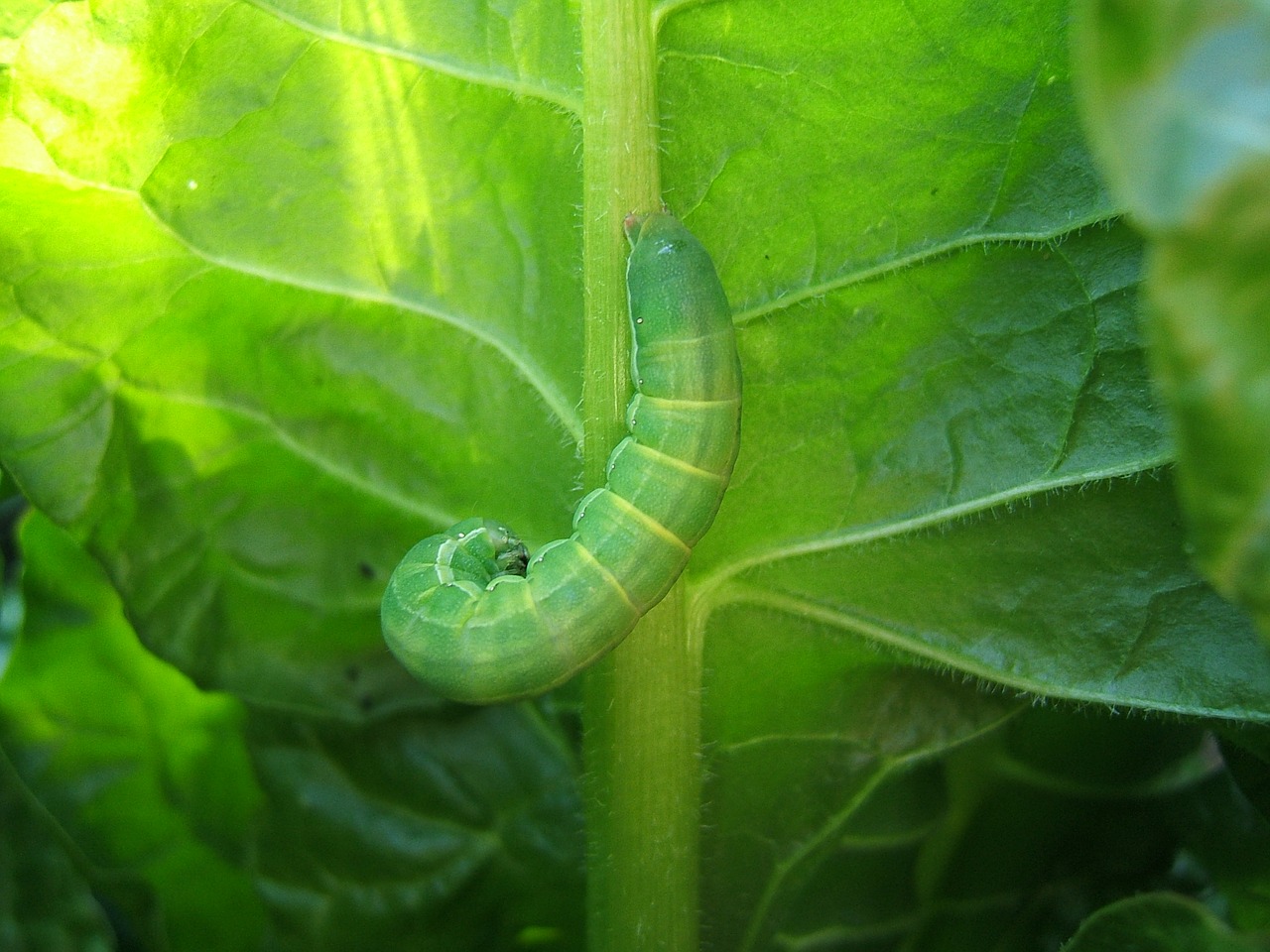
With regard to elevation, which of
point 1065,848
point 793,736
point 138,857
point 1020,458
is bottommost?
point 138,857

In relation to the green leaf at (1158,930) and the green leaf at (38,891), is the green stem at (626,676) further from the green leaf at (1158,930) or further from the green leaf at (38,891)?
the green leaf at (38,891)

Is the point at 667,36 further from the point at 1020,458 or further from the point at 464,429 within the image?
the point at 1020,458

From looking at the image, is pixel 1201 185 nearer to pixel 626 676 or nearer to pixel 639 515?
pixel 639 515

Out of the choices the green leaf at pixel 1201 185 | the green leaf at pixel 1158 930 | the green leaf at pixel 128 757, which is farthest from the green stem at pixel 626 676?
the green leaf at pixel 128 757

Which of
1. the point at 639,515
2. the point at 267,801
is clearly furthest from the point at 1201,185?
the point at 267,801

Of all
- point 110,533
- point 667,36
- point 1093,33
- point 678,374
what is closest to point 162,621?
point 110,533

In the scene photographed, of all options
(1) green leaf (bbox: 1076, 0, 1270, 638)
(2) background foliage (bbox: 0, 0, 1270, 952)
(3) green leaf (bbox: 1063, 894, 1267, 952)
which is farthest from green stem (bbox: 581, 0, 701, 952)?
(1) green leaf (bbox: 1076, 0, 1270, 638)
